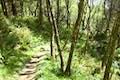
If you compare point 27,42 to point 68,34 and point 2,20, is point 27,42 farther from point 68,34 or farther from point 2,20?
point 68,34

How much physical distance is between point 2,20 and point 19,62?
858 cm

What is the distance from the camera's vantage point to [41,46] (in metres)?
20.5

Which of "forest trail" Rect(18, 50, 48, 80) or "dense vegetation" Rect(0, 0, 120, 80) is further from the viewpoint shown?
"forest trail" Rect(18, 50, 48, 80)

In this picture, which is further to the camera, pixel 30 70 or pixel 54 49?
pixel 54 49

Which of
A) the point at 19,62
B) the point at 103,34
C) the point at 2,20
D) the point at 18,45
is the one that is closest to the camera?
the point at 19,62

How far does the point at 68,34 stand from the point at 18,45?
970 cm

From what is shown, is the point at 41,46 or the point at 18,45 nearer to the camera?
the point at 18,45

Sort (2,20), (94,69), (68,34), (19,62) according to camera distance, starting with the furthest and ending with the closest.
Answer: (68,34) < (2,20) < (94,69) < (19,62)

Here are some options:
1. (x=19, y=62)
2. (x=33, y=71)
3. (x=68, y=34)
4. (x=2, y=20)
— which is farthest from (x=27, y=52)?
(x=68, y=34)

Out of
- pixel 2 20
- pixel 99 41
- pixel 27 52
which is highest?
pixel 2 20

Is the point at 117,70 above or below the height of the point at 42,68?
below

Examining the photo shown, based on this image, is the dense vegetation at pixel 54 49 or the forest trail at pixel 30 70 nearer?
the dense vegetation at pixel 54 49

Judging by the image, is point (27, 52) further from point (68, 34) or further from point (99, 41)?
point (99, 41)

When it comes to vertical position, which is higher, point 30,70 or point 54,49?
point 54,49
